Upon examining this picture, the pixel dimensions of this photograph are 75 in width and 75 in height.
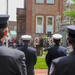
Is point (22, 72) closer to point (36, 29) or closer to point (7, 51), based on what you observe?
point (7, 51)

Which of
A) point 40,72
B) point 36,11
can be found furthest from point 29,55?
point 36,11

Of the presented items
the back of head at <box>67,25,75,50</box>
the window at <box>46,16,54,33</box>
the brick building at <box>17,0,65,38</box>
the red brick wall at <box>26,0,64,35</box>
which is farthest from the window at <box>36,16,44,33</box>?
the back of head at <box>67,25,75,50</box>

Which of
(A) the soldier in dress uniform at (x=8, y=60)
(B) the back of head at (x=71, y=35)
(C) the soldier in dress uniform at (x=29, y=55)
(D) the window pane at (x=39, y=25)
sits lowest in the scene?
(D) the window pane at (x=39, y=25)

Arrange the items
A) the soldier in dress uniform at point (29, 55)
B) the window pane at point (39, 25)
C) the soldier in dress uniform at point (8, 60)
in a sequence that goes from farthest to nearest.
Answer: the window pane at point (39, 25) < the soldier in dress uniform at point (29, 55) < the soldier in dress uniform at point (8, 60)

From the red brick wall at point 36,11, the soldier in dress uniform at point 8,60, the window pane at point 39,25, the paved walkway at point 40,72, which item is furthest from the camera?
the red brick wall at point 36,11

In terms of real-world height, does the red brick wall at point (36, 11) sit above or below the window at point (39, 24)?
above

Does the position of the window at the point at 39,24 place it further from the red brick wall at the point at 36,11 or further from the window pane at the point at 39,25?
the red brick wall at the point at 36,11

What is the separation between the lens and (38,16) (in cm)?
5109

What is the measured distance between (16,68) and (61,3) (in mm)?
47661

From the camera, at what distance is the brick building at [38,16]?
50.4 m

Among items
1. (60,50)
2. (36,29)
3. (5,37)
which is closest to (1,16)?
(5,37)

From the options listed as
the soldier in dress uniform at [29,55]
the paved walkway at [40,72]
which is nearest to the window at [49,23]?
the paved walkway at [40,72]

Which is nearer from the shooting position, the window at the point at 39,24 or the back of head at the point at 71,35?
the back of head at the point at 71,35

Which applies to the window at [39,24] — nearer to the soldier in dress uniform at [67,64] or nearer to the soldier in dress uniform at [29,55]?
the soldier in dress uniform at [29,55]
